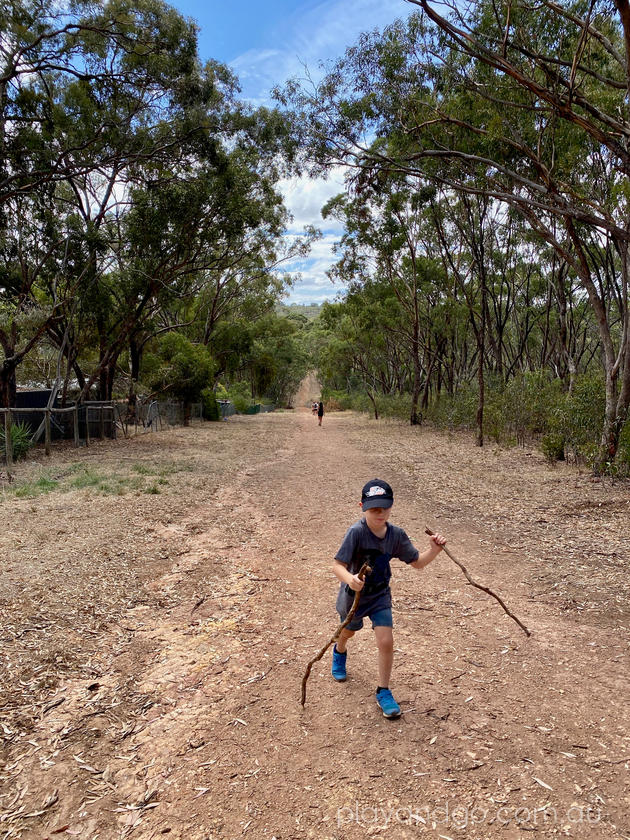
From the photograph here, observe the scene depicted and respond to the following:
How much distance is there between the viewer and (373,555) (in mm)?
3246

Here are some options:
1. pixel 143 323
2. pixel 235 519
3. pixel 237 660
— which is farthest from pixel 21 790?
pixel 143 323

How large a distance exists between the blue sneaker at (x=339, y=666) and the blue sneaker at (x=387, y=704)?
1.26 feet

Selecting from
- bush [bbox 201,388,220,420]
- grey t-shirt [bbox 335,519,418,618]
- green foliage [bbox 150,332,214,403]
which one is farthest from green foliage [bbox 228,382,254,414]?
grey t-shirt [bbox 335,519,418,618]

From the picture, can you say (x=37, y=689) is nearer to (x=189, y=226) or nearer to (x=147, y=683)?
(x=147, y=683)

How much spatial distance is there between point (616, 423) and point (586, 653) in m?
7.32

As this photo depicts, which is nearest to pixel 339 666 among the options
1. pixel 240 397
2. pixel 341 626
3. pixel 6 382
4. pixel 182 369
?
pixel 341 626

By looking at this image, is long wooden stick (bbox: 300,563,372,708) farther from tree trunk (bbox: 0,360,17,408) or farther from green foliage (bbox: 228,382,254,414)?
green foliage (bbox: 228,382,254,414)

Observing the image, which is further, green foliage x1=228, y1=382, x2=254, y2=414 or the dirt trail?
green foliage x1=228, y1=382, x2=254, y2=414

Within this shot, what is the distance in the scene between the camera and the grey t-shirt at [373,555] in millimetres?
3227

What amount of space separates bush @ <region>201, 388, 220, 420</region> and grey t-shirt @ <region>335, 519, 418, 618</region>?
30385 mm

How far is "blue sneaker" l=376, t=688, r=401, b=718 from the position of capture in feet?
10.1

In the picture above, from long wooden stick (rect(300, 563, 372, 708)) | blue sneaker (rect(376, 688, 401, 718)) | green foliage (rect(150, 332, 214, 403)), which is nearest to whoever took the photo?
long wooden stick (rect(300, 563, 372, 708))

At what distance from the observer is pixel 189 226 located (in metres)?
17.3

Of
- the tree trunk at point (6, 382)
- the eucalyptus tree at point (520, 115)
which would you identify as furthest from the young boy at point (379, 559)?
the tree trunk at point (6, 382)
